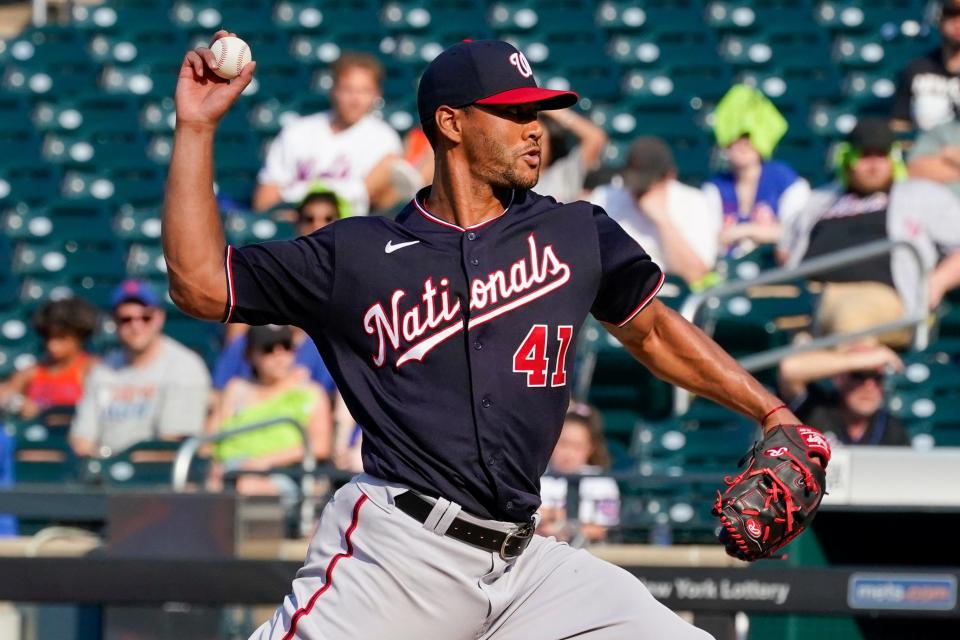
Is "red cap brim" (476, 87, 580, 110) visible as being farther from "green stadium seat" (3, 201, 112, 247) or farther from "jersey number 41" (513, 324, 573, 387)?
"green stadium seat" (3, 201, 112, 247)

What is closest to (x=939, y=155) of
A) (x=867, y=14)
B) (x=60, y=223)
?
(x=867, y=14)

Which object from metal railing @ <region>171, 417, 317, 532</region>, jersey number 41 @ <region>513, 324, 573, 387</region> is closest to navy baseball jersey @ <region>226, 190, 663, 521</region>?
jersey number 41 @ <region>513, 324, 573, 387</region>

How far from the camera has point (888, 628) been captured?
17.8ft

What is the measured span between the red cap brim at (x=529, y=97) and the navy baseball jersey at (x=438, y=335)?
294 mm

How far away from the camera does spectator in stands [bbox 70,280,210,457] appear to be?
7035mm

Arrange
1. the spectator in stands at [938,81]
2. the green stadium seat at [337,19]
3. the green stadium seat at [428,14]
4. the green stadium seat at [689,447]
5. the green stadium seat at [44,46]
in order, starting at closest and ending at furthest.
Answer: the green stadium seat at [689,447], the spectator in stands at [938,81], the green stadium seat at [428,14], the green stadium seat at [337,19], the green stadium seat at [44,46]

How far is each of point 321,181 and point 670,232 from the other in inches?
73.6

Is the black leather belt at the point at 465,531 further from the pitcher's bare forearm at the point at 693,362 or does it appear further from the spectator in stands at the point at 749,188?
the spectator in stands at the point at 749,188

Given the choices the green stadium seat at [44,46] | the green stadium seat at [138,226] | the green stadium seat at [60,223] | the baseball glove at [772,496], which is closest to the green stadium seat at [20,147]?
the green stadium seat at [60,223]

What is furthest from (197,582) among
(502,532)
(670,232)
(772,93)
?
(772,93)

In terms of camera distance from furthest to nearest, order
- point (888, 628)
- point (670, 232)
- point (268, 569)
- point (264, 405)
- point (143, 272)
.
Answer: point (143, 272) < point (670, 232) < point (264, 405) < point (888, 628) < point (268, 569)

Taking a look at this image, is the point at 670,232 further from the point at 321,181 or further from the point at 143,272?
the point at 143,272

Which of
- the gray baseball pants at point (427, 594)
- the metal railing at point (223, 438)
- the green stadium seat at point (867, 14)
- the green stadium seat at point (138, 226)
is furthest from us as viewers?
the green stadium seat at point (867, 14)

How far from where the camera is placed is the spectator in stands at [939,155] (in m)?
7.70
